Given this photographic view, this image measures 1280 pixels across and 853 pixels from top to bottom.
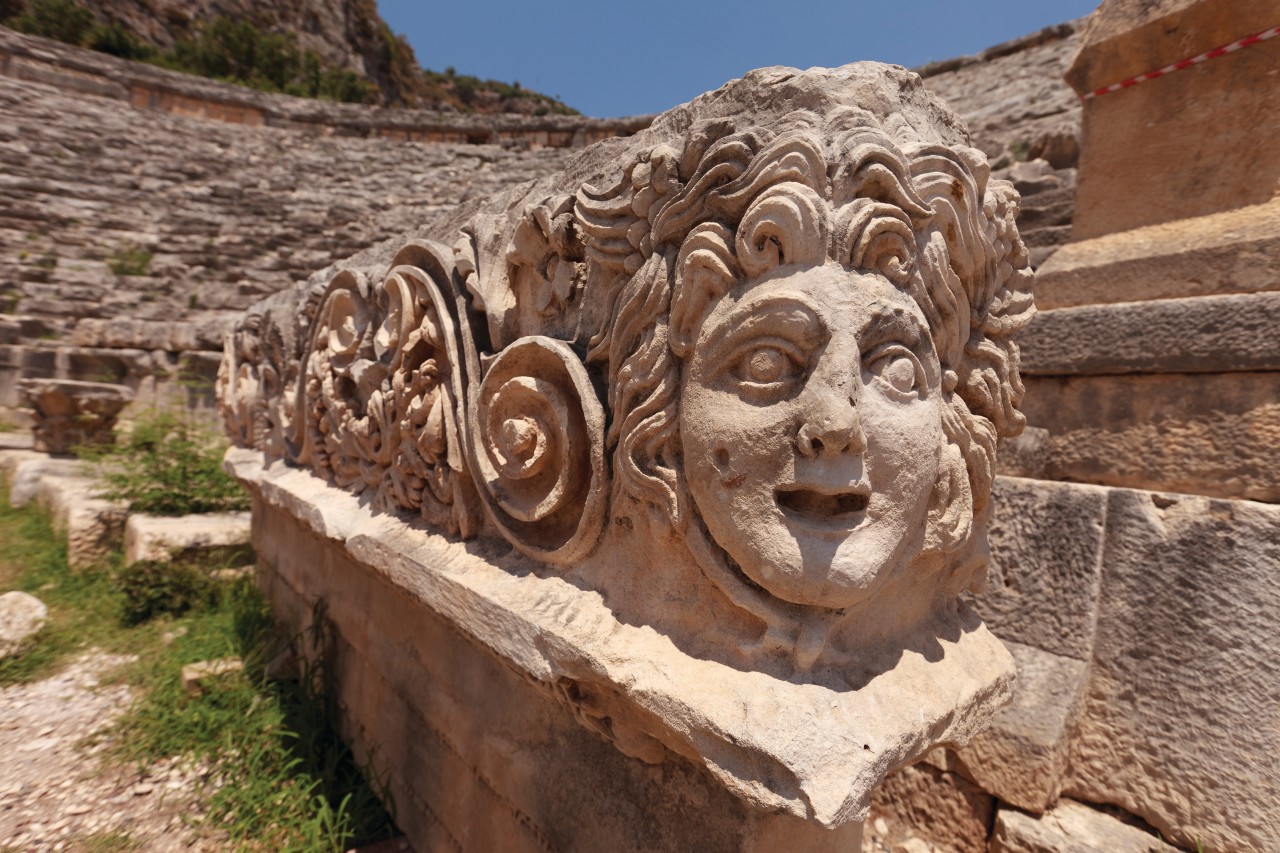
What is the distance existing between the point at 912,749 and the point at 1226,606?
1149mm

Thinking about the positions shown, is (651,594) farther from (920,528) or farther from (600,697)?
(920,528)

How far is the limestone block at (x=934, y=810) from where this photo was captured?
199cm

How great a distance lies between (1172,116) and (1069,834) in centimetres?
220

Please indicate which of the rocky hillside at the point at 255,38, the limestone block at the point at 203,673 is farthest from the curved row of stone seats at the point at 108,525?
the rocky hillside at the point at 255,38

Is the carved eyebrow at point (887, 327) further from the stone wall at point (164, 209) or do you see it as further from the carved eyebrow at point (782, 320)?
the stone wall at point (164, 209)

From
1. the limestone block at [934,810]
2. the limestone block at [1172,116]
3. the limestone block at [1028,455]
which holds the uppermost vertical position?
the limestone block at [1172,116]

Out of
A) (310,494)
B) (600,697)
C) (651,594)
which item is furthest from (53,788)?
→ (651,594)

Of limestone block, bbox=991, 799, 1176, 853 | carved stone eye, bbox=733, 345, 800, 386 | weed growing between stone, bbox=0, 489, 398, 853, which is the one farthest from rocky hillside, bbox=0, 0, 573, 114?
limestone block, bbox=991, 799, 1176, 853

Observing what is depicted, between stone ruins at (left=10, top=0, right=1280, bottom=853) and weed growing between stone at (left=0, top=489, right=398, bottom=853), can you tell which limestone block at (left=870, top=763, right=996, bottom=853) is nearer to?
stone ruins at (left=10, top=0, right=1280, bottom=853)

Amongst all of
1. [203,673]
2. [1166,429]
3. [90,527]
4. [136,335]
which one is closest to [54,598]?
[90,527]

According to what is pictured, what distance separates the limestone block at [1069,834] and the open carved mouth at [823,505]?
1357 millimetres

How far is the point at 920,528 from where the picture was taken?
1239 millimetres

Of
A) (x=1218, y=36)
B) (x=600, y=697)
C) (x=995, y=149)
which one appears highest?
(x=995, y=149)

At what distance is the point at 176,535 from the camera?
149 inches
